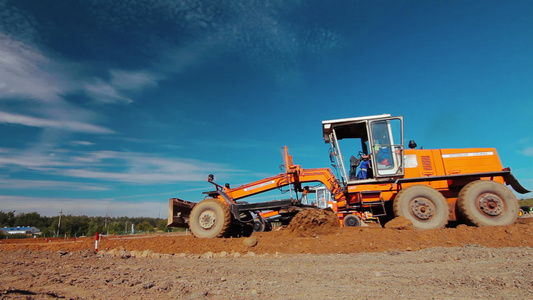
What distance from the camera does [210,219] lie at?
8492 mm

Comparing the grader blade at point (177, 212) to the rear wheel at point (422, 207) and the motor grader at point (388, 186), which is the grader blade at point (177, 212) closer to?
the motor grader at point (388, 186)

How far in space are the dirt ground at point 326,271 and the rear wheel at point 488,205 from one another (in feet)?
2.24

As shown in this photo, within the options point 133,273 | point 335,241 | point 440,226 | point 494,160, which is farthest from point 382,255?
point 494,160

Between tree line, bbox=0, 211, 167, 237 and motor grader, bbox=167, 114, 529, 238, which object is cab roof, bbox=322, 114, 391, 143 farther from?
tree line, bbox=0, 211, 167, 237

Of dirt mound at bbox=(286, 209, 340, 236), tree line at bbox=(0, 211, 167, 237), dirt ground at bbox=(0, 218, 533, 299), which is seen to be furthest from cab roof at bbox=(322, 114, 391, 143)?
tree line at bbox=(0, 211, 167, 237)

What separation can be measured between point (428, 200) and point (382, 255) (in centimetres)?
273

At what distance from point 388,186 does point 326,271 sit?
4573mm

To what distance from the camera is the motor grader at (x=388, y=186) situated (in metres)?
7.27

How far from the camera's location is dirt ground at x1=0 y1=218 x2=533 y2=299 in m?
3.09

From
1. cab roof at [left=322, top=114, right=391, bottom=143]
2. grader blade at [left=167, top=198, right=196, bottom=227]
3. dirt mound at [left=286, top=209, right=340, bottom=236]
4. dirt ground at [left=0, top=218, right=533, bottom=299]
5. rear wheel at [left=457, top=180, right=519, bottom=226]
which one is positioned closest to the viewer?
dirt ground at [left=0, top=218, right=533, bottom=299]

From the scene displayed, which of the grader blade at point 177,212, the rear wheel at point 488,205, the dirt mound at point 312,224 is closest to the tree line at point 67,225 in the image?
the grader blade at point 177,212

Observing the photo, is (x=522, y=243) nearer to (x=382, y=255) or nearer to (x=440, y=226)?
(x=440, y=226)

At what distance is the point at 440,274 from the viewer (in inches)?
150

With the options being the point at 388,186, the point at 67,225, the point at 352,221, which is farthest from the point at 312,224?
the point at 67,225
